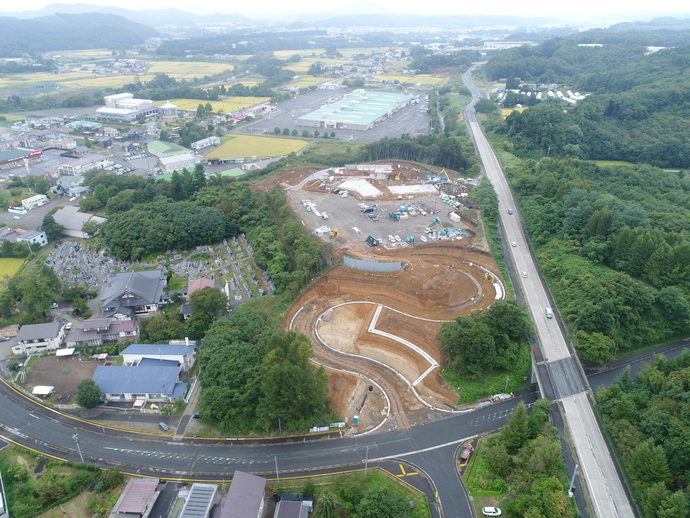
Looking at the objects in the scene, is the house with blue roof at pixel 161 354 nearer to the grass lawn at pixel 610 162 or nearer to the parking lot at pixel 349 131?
the parking lot at pixel 349 131

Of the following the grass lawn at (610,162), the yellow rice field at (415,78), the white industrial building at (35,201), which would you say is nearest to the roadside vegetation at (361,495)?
the white industrial building at (35,201)

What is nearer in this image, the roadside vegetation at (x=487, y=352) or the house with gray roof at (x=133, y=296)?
the roadside vegetation at (x=487, y=352)

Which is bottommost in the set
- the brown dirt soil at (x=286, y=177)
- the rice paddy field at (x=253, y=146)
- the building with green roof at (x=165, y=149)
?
the rice paddy field at (x=253, y=146)

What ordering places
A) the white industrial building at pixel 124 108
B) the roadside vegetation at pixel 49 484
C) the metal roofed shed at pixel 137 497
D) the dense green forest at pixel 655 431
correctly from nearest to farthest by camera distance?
the dense green forest at pixel 655 431 < the metal roofed shed at pixel 137 497 < the roadside vegetation at pixel 49 484 < the white industrial building at pixel 124 108

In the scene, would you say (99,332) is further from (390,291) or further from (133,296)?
(390,291)

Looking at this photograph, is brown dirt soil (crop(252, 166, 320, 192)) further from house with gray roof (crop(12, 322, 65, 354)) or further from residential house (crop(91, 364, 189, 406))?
residential house (crop(91, 364, 189, 406))

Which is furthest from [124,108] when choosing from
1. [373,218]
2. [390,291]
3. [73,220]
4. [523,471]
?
[523,471]

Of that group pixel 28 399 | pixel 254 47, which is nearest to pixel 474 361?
pixel 28 399
